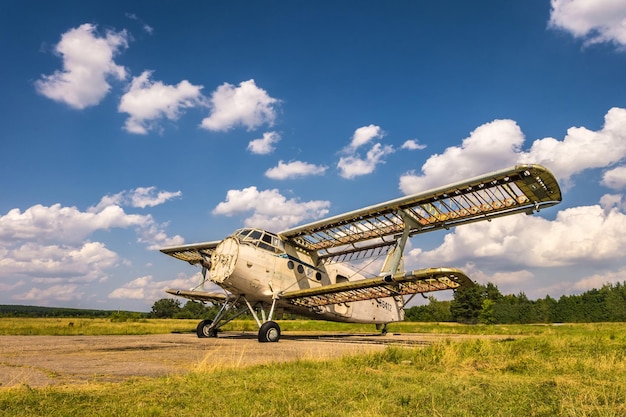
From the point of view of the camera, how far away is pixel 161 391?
495 cm

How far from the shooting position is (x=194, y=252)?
2464 cm

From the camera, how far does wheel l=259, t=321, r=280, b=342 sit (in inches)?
620

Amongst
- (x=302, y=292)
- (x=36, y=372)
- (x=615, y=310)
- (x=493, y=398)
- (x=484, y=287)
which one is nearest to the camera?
(x=493, y=398)

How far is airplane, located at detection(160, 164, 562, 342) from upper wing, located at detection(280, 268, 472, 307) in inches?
1.3

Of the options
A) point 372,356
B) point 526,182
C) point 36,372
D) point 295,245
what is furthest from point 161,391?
point 295,245

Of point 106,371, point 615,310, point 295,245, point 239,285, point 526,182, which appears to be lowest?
point 615,310

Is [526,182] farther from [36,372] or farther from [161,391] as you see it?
[36,372]

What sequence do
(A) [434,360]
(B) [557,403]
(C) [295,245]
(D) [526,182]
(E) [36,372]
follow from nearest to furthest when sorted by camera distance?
(B) [557,403]
(E) [36,372]
(A) [434,360]
(D) [526,182]
(C) [295,245]

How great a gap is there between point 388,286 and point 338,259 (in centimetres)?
769

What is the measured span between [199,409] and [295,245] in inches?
672

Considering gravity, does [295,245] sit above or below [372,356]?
above

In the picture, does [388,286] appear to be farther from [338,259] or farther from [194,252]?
[194,252]

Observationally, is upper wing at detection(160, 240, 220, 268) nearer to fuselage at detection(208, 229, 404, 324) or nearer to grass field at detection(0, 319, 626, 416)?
fuselage at detection(208, 229, 404, 324)

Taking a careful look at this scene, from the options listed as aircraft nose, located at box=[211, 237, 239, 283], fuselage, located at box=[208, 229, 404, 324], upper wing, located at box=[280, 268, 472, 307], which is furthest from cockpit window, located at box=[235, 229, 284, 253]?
upper wing, located at box=[280, 268, 472, 307]
